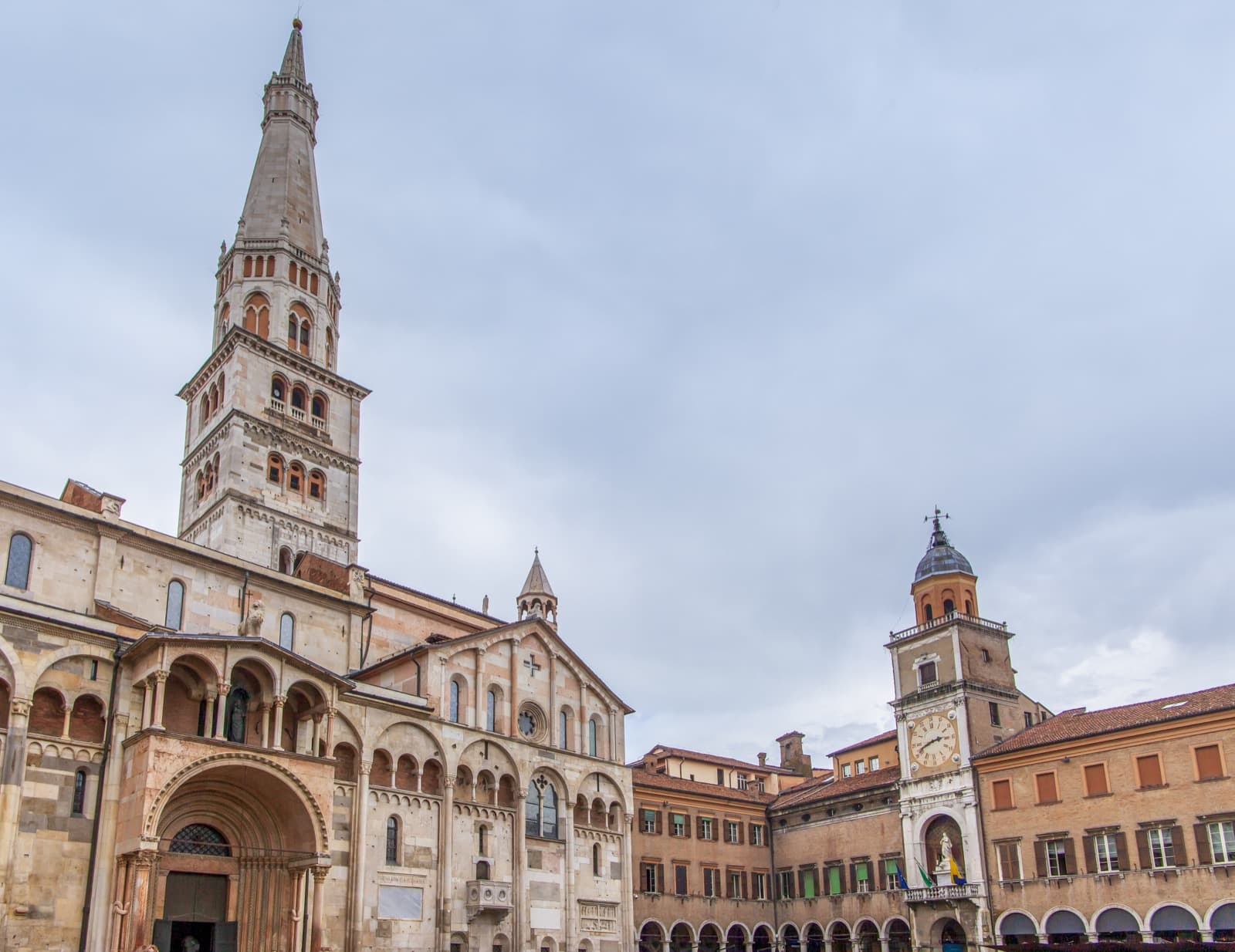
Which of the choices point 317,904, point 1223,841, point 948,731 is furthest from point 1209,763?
point 317,904

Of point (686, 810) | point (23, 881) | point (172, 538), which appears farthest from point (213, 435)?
point (686, 810)

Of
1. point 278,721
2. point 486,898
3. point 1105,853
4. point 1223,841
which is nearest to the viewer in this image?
point 278,721

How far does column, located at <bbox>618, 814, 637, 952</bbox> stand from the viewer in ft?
144

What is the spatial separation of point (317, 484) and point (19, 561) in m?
18.5

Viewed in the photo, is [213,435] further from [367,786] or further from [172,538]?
[367,786]

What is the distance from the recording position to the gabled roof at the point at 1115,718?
4428cm

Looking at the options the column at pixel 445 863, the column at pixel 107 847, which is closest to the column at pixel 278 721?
the column at pixel 107 847

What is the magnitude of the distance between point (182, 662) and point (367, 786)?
26.9 feet

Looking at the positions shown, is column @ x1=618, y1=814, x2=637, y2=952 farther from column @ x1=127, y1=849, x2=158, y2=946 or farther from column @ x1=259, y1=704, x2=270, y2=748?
column @ x1=127, y1=849, x2=158, y2=946

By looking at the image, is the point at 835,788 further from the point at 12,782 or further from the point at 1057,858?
the point at 12,782

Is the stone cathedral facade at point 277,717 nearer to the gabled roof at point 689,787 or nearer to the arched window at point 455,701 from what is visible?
the arched window at point 455,701

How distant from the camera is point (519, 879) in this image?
40.0m

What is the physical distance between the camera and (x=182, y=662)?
30938 millimetres

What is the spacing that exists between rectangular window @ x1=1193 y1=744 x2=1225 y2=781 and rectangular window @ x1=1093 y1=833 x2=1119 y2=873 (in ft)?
14.6
